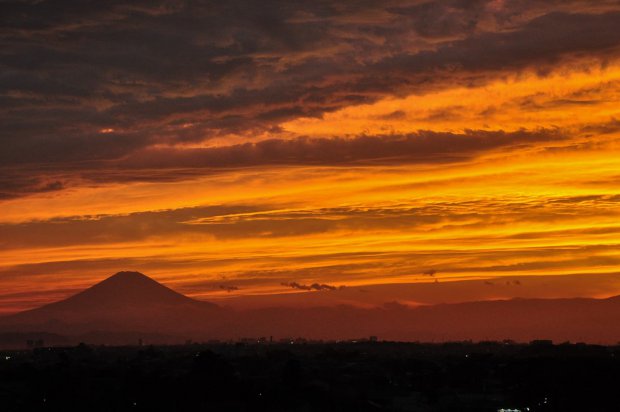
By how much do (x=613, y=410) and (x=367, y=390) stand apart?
3707cm

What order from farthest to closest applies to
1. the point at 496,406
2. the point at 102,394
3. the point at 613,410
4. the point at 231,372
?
the point at 231,372 < the point at 102,394 < the point at 496,406 < the point at 613,410

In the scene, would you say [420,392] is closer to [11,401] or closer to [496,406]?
[496,406]

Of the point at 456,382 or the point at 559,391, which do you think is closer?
the point at 559,391

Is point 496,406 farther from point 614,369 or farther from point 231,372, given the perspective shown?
point 231,372

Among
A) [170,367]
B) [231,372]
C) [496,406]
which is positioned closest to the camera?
[496,406]

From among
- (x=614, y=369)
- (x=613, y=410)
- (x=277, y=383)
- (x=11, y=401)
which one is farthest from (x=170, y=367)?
(x=613, y=410)

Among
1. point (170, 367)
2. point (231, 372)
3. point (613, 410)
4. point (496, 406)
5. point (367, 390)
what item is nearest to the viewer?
point (613, 410)

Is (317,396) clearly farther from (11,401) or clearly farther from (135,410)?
(11,401)

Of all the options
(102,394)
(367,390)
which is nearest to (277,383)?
(367,390)

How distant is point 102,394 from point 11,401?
383 inches

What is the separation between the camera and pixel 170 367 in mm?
161875

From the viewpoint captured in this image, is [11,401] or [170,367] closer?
[11,401]

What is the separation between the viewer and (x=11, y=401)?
358 ft

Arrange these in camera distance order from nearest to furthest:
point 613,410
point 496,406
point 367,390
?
1. point 613,410
2. point 496,406
3. point 367,390
